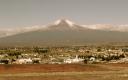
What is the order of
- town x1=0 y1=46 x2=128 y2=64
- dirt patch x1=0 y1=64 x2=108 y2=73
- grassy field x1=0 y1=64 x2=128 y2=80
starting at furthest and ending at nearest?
town x1=0 y1=46 x2=128 y2=64 < dirt patch x1=0 y1=64 x2=108 y2=73 < grassy field x1=0 y1=64 x2=128 y2=80

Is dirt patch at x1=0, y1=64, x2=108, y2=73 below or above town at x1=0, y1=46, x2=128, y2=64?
below

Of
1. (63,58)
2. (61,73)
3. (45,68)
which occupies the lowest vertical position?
(61,73)

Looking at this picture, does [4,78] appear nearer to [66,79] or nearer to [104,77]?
[66,79]

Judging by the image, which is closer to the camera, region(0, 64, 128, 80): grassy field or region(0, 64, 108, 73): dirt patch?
region(0, 64, 128, 80): grassy field

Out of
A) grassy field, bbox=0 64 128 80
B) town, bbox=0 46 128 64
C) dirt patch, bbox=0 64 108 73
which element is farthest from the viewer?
town, bbox=0 46 128 64

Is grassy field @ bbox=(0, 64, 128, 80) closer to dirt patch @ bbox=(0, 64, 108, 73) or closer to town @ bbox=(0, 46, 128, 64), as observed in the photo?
dirt patch @ bbox=(0, 64, 108, 73)

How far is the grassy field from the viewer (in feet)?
190

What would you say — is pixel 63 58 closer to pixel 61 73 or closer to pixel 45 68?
pixel 45 68

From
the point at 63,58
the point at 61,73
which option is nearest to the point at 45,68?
the point at 61,73

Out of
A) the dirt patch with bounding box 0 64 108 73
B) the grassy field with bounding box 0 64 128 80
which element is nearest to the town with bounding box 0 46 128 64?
the dirt patch with bounding box 0 64 108 73

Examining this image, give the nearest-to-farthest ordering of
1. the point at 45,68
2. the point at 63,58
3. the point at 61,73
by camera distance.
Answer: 1. the point at 61,73
2. the point at 45,68
3. the point at 63,58

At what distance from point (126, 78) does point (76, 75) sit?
932cm

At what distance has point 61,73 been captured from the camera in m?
64.7

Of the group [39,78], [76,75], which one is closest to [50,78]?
[39,78]
